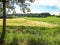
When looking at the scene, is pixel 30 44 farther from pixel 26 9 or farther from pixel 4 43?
pixel 26 9

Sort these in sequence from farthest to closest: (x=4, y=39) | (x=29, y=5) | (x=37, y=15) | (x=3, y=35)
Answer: (x=37, y=15) < (x=29, y=5) < (x=3, y=35) < (x=4, y=39)

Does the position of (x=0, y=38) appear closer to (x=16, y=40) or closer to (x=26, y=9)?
(x=16, y=40)

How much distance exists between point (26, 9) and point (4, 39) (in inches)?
155

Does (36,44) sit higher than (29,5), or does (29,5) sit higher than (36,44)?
(29,5)

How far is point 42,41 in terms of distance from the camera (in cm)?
1602

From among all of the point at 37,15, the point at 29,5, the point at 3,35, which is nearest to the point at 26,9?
the point at 29,5

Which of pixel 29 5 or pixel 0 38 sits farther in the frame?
pixel 29 5

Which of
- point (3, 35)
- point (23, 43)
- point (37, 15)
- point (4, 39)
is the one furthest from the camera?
point (37, 15)

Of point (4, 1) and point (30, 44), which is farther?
point (4, 1)

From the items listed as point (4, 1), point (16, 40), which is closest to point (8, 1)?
point (4, 1)

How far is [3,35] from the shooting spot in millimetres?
17922

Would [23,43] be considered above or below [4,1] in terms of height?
below

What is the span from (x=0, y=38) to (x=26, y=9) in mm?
3874

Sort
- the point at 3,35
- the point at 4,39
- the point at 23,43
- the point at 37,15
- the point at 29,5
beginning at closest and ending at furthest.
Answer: the point at 23,43 < the point at 4,39 < the point at 3,35 < the point at 29,5 < the point at 37,15
